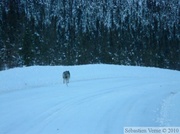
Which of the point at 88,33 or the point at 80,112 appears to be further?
the point at 88,33

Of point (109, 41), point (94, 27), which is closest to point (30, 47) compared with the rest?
point (109, 41)

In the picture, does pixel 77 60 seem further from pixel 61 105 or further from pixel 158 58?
pixel 61 105

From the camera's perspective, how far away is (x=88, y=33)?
72438mm

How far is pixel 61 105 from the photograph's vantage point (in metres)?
11.2

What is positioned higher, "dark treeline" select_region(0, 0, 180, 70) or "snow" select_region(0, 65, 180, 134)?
"dark treeline" select_region(0, 0, 180, 70)

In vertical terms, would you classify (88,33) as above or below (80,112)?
above

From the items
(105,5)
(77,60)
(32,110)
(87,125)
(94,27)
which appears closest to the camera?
(87,125)

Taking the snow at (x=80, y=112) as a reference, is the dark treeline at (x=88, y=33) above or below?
above

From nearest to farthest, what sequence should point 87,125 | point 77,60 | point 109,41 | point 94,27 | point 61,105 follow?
1. point 87,125
2. point 61,105
3. point 77,60
4. point 109,41
5. point 94,27

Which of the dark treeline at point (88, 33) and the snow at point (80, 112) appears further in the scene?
the dark treeline at point (88, 33)

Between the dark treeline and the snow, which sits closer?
the snow

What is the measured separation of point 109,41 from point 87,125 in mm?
63067

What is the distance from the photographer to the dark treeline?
51.5m

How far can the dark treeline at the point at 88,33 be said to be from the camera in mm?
51522
